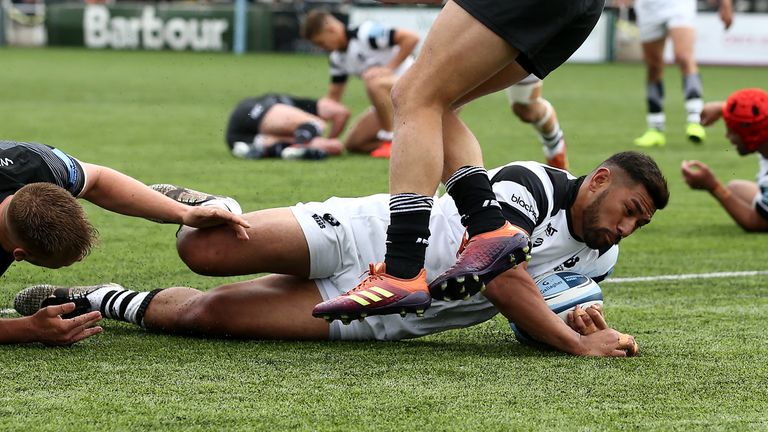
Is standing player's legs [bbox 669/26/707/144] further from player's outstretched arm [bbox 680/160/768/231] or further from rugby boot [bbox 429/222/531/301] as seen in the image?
rugby boot [bbox 429/222/531/301]

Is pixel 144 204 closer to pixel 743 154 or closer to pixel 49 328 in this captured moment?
pixel 49 328

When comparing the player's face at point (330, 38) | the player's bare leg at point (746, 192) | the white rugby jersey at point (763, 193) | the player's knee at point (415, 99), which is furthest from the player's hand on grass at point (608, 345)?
the player's face at point (330, 38)

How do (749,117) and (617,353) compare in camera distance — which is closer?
(617,353)

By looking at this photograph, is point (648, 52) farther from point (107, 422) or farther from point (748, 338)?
point (107, 422)

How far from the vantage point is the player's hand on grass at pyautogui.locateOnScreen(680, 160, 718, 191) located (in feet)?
25.0

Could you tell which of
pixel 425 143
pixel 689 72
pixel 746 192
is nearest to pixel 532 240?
pixel 425 143

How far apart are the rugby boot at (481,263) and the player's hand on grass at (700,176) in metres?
3.67

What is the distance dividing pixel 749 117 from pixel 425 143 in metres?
3.79

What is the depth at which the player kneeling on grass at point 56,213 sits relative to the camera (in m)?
3.97

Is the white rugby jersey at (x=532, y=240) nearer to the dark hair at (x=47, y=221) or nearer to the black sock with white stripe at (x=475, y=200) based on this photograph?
the black sock with white stripe at (x=475, y=200)

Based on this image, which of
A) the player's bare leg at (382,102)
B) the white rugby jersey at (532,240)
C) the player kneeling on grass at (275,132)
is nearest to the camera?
the white rugby jersey at (532,240)

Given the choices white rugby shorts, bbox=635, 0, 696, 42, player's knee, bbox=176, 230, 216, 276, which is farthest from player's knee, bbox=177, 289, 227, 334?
white rugby shorts, bbox=635, 0, 696, 42

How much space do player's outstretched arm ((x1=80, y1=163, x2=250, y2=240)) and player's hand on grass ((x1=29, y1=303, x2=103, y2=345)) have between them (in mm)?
414

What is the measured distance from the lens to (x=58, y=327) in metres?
4.27
